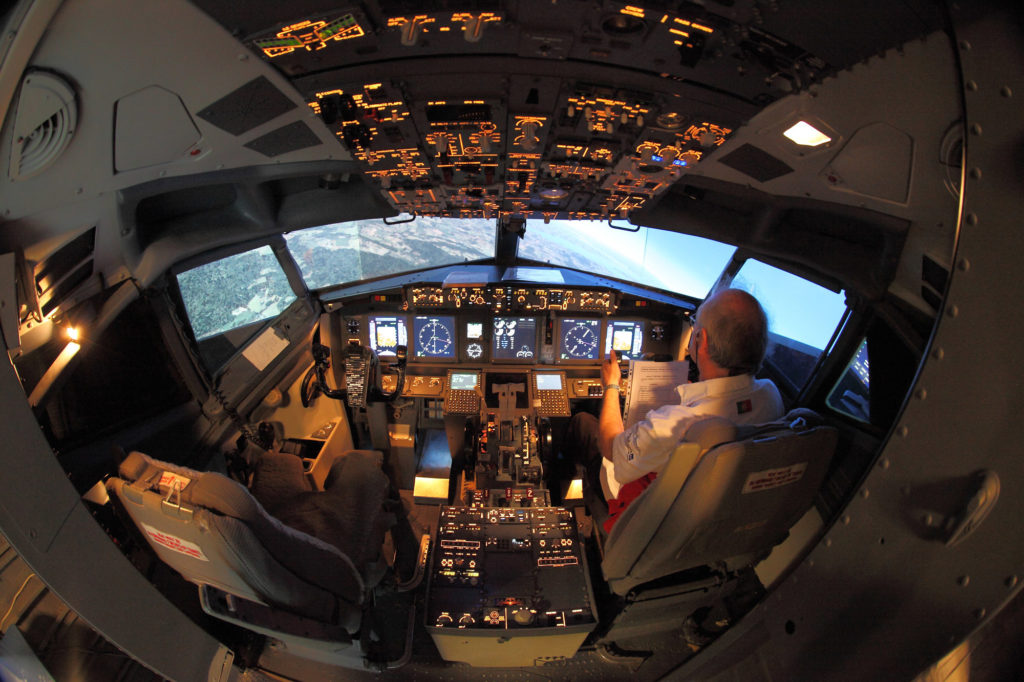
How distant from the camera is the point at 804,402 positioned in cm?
246

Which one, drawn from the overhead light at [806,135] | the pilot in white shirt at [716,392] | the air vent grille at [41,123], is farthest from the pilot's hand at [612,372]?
the air vent grille at [41,123]

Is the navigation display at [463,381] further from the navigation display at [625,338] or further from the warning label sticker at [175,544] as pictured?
the warning label sticker at [175,544]

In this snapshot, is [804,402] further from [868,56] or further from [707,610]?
[868,56]


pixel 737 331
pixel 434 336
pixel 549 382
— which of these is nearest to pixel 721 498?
pixel 737 331

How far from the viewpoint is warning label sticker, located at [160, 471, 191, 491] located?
126cm

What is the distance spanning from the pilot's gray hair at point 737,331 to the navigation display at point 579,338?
1.81m

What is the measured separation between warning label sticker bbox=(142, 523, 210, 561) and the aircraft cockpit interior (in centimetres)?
2

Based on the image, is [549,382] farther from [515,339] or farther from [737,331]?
[737,331]

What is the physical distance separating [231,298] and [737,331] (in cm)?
317

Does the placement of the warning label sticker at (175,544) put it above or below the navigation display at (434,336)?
below

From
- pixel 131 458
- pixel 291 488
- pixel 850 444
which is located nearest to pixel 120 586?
pixel 131 458

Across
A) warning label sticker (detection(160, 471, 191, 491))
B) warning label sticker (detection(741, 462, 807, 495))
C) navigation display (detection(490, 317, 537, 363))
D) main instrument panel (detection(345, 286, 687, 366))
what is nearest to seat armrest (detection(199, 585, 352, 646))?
warning label sticker (detection(160, 471, 191, 491))

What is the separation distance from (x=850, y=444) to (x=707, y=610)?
3.45 ft

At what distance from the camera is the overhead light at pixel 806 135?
5.02ft
